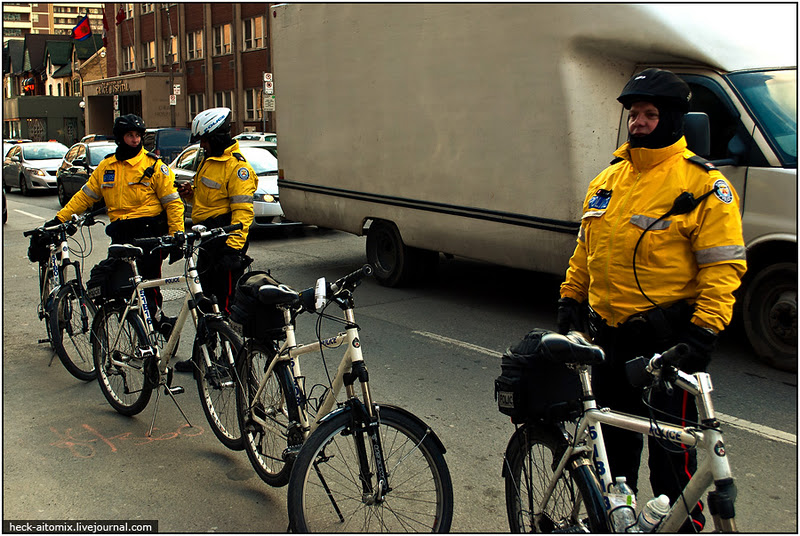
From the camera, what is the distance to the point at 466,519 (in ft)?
12.7

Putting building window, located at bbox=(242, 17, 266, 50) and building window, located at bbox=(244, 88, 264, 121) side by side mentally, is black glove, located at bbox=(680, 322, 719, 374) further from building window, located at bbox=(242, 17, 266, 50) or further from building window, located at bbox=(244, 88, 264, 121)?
building window, located at bbox=(242, 17, 266, 50)

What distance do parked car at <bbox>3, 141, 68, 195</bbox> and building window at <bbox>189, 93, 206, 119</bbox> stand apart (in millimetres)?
24047

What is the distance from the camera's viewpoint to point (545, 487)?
311 cm

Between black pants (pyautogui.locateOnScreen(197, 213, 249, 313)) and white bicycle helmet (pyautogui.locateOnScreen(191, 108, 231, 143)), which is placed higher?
white bicycle helmet (pyautogui.locateOnScreen(191, 108, 231, 143))

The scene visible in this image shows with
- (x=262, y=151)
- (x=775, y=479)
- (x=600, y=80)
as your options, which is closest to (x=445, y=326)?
(x=600, y=80)

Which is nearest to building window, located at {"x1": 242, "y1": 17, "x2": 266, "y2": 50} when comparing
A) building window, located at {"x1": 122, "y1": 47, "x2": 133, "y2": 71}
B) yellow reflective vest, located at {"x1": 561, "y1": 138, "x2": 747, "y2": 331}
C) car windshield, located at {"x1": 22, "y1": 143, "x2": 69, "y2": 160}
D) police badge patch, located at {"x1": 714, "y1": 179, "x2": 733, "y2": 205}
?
building window, located at {"x1": 122, "y1": 47, "x2": 133, "y2": 71}

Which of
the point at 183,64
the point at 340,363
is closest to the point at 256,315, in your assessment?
the point at 340,363

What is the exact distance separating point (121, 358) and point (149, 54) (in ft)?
183

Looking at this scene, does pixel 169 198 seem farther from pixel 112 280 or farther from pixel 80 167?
pixel 80 167

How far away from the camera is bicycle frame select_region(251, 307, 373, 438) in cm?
338

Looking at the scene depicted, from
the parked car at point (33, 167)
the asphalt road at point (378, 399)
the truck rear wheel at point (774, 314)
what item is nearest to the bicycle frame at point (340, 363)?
the asphalt road at point (378, 399)

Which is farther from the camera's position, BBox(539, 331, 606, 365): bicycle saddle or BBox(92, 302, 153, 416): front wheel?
BBox(92, 302, 153, 416): front wheel

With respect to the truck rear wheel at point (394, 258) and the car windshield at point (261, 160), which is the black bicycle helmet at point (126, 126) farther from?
the car windshield at point (261, 160)

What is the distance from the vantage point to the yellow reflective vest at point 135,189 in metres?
6.28
